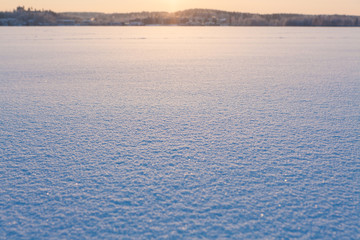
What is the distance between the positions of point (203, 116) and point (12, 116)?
1782 millimetres

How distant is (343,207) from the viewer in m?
1.35

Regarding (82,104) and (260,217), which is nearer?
(260,217)

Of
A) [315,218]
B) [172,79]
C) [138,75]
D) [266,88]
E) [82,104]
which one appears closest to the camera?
[315,218]

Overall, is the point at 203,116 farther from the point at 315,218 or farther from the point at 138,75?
the point at 138,75

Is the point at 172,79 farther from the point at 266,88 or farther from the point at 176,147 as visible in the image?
the point at 176,147

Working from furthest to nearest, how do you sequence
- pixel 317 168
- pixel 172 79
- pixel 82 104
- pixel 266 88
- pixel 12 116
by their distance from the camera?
pixel 172 79 < pixel 266 88 < pixel 82 104 < pixel 12 116 < pixel 317 168

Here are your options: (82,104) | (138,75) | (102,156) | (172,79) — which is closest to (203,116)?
(102,156)

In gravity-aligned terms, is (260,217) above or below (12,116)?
below

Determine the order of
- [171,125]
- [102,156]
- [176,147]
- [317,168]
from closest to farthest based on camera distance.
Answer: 1. [317,168]
2. [102,156]
3. [176,147]
4. [171,125]

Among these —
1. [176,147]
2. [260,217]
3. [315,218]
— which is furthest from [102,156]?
[315,218]

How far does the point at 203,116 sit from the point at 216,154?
34.3 inches

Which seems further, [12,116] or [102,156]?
[12,116]

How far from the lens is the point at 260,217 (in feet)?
4.21

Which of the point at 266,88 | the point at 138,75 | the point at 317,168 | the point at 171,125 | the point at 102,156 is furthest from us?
the point at 138,75
